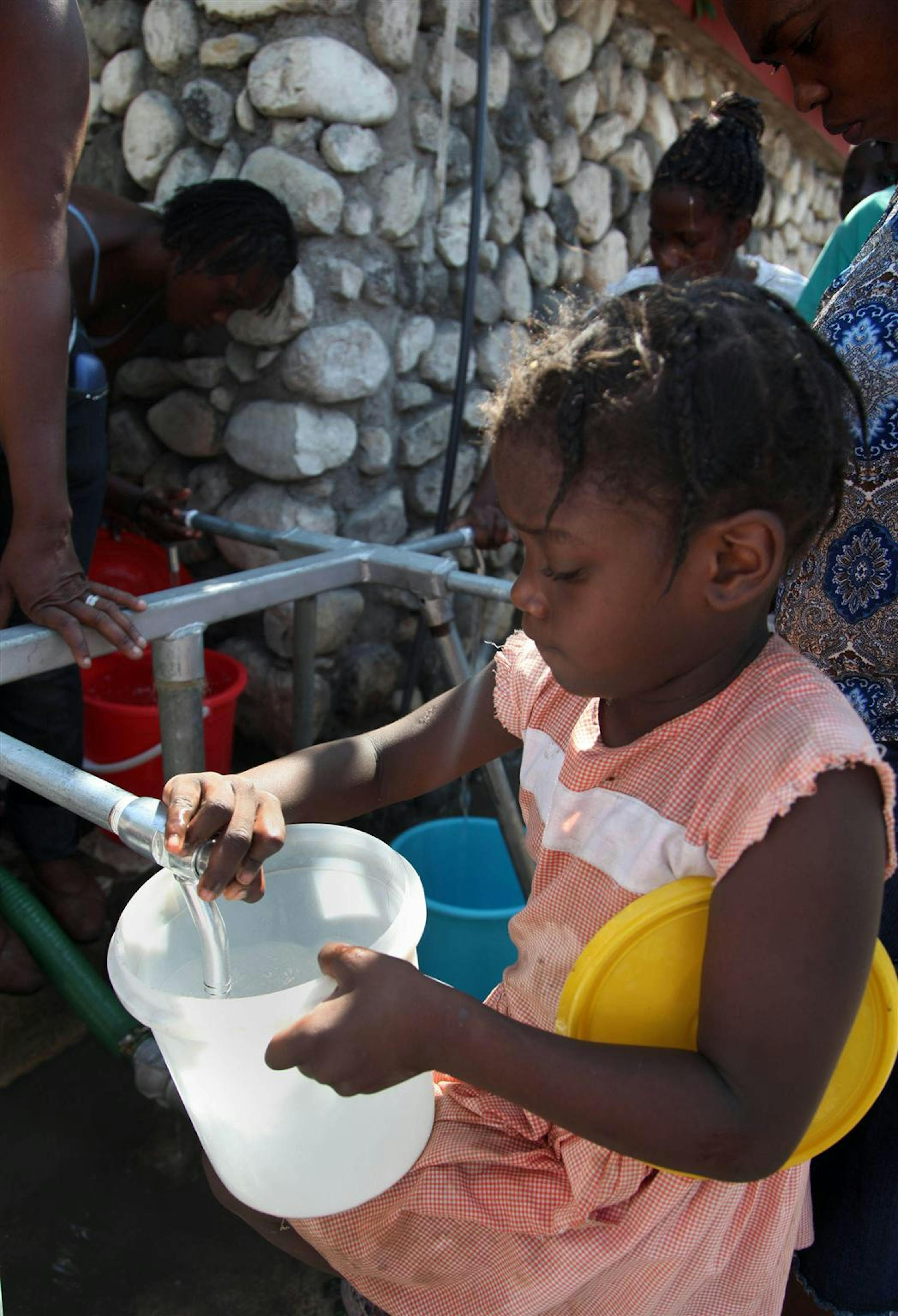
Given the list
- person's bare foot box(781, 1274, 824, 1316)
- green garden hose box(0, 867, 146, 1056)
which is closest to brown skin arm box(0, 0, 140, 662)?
green garden hose box(0, 867, 146, 1056)

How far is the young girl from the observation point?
81 centimetres

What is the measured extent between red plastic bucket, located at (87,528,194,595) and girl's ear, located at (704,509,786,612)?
1.75m

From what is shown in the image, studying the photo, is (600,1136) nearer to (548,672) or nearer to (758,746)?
(758,746)

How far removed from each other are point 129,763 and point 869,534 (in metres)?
1.57

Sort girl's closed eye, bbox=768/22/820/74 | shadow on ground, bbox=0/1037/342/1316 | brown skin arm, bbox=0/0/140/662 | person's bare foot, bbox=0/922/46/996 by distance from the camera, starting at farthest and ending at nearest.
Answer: person's bare foot, bbox=0/922/46/996 → shadow on ground, bbox=0/1037/342/1316 → brown skin arm, bbox=0/0/140/662 → girl's closed eye, bbox=768/22/820/74

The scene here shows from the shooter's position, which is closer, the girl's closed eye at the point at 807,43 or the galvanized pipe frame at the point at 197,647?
the galvanized pipe frame at the point at 197,647

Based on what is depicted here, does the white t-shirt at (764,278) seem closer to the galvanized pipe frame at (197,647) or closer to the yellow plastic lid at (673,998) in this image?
the galvanized pipe frame at (197,647)

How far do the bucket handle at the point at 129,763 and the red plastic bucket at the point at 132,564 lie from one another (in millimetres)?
457

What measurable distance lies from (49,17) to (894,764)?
1532mm

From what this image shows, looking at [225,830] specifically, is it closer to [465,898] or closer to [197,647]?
[197,647]

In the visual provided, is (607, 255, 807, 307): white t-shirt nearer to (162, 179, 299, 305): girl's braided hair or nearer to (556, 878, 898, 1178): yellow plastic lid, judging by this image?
(162, 179, 299, 305): girl's braided hair

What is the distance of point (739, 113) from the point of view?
2.89 metres

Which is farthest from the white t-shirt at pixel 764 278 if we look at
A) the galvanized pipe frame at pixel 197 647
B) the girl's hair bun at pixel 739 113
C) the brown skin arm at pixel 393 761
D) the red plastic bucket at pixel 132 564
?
the brown skin arm at pixel 393 761

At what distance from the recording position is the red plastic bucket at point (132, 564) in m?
2.45
